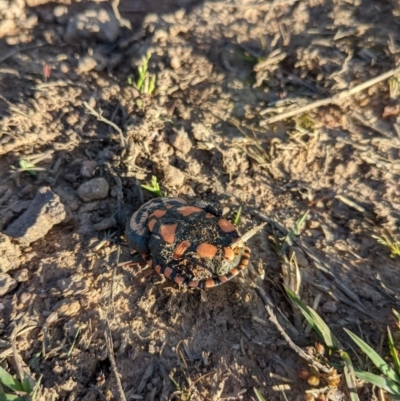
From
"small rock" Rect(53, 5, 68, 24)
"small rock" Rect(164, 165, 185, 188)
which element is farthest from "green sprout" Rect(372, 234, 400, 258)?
"small rock" Rect(53, 5, 68, 24)

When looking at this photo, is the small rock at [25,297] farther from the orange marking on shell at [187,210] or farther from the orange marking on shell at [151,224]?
the orange marking on shell at [187,210]

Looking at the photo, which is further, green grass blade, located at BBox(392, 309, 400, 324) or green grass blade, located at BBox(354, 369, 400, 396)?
green grass blade, located at BBox(392, 309, 400, 324)

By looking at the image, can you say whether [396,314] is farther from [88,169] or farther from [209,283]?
[88,169]

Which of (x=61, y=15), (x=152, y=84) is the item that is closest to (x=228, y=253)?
(x=152, y=84)

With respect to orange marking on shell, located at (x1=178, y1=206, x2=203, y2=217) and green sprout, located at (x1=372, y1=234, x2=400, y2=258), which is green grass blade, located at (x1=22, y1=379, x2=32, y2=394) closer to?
orange marking on shell, located at (x1=178, y1=206, x2=203, y2=217)

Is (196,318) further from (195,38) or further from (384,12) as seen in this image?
(384,12)

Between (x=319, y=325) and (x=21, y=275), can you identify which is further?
(x=21, y=275)

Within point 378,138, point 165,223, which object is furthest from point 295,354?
point 378,138
